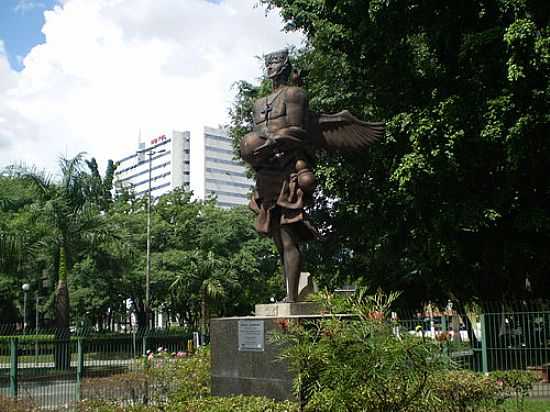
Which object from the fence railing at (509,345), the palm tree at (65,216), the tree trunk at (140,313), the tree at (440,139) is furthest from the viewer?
the tree trunk at (140,313)

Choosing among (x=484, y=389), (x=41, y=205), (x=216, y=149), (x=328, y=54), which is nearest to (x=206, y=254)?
(x=41, y=205)

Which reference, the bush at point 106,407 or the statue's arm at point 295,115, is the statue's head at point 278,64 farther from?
the bush at point 106,407

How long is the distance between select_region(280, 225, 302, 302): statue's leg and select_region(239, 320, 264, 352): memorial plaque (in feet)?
1.81

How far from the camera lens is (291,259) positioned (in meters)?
8.26

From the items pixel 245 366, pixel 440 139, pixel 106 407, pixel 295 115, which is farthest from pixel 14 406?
pixel 440 139

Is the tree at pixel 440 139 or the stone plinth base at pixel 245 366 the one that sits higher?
the tree at pixel 440 139

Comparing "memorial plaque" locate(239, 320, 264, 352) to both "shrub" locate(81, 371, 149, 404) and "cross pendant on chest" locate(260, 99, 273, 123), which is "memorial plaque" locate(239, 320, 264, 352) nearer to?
"cross pendant on chest" locate(260, 99, 273, 123)

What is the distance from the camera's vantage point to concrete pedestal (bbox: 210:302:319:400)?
24.6ft

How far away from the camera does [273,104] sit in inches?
329

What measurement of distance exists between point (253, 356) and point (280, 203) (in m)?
1.82

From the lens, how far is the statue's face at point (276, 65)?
8.56 metres

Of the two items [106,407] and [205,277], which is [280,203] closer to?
[106,407]

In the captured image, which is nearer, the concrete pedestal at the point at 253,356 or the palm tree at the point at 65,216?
the concrete pedestal at the point at 253,356

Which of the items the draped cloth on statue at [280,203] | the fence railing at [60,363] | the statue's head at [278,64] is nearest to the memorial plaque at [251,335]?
the draped cloth on statue at [280,203]
